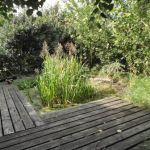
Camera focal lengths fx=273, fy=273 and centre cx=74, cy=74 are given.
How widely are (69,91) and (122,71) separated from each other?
2969 mm

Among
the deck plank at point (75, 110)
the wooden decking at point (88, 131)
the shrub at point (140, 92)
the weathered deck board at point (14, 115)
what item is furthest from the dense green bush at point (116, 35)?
the weathered deck board at point (14, 115)

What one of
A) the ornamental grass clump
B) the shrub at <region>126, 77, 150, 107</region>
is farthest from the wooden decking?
the ornamental grass clump

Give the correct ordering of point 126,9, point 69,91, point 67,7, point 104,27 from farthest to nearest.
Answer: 1. point 67,7
2. point 104,27
3. point 126,9
4. point 69,91

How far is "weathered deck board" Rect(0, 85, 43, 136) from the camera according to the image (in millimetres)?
4426

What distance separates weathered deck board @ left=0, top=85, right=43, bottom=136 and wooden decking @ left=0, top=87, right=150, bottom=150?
0.19 meters

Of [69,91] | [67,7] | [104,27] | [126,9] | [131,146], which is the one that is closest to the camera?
[131,146]

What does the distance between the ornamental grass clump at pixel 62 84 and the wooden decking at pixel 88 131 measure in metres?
0.62

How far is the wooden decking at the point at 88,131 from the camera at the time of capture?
370 centimetres

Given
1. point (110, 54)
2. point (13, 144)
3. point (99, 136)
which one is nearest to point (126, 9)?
point (110, 54)

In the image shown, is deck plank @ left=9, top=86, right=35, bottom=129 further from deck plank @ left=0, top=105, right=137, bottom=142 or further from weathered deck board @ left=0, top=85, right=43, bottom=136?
deck plank @ left=0, top=105, right=137, bottom=142

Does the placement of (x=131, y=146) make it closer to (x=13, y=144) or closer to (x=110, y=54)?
(x=13, y=144)

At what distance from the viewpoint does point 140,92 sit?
231 inches

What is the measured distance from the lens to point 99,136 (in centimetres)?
400

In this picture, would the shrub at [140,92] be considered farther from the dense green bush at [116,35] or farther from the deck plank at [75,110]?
the dense green bush at [116,35]
